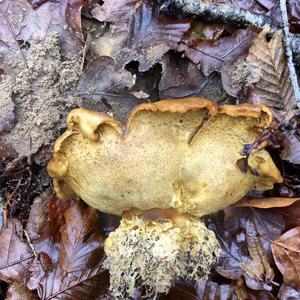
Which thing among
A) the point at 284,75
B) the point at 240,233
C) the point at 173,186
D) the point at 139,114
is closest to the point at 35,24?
the point at 139,114

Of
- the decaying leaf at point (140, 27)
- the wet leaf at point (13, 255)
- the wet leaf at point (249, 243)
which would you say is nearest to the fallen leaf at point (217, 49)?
the decaying leaf at point (140, 27)

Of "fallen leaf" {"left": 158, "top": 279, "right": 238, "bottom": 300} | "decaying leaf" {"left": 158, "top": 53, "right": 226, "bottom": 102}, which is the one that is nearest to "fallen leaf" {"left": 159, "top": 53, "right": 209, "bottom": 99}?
"decaying leaf" {"left": 158, "top": 53, "right": 226, "bottom": 102}

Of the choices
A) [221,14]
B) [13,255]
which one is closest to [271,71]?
[221,14]

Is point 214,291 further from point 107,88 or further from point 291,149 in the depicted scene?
A: point 107,88

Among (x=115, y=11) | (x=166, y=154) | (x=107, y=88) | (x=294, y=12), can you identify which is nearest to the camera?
(x=166, y=154)

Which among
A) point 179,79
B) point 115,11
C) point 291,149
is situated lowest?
point 291,149

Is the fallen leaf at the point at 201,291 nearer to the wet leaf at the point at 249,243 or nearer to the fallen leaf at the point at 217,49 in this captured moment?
the wet leaf at the point at 249,243
